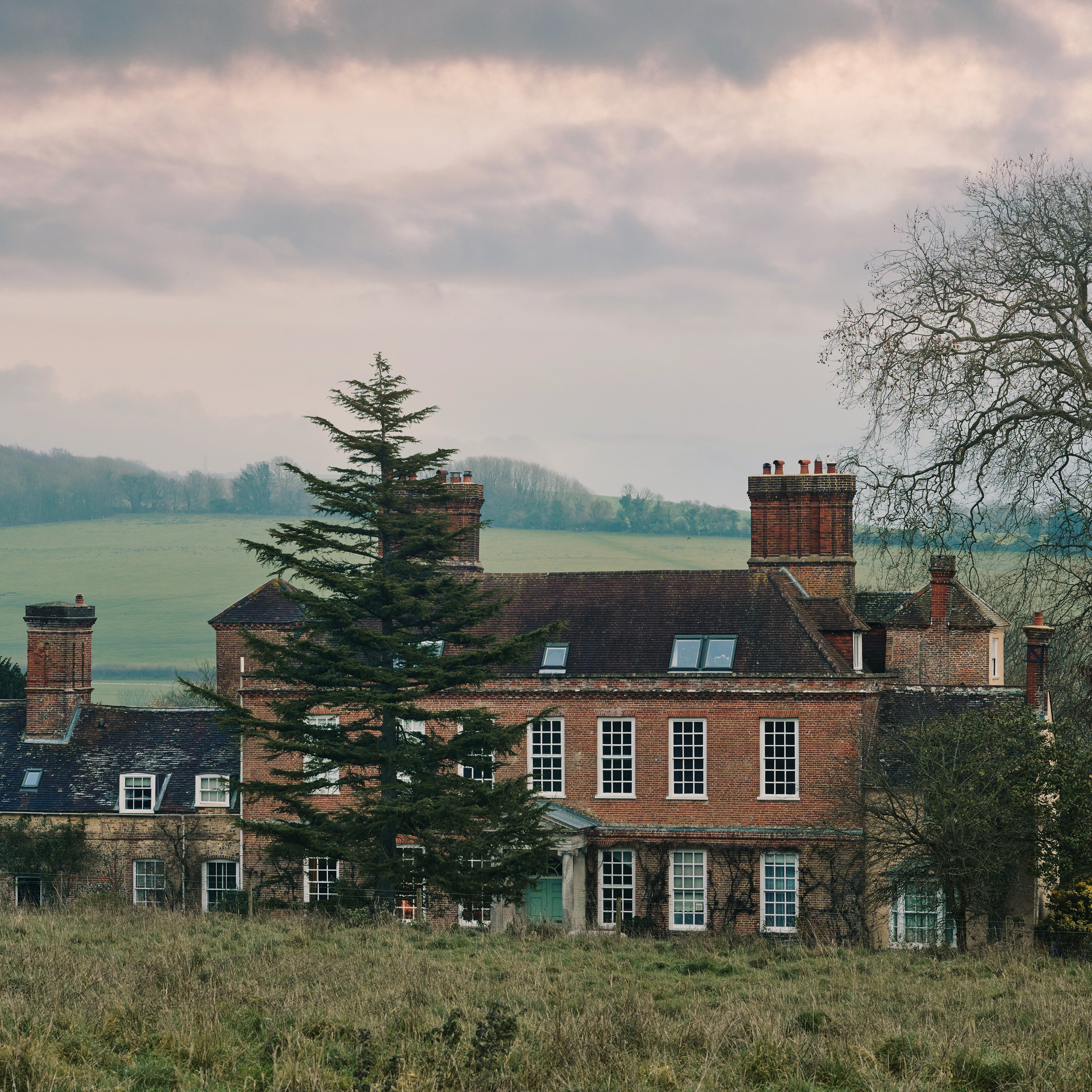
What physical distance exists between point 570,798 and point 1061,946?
13.1m

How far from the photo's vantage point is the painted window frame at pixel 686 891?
31.4 meters

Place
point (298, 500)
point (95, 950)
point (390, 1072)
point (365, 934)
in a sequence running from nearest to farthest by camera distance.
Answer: point (390, 1072) → point (95, 950) → point (365, 934) → point (298, 500)

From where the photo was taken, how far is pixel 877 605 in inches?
1452

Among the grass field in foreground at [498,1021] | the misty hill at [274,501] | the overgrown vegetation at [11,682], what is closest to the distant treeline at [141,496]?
the misty hill at [274,501]

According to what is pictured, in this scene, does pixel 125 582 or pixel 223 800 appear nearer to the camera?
pixel 223 800

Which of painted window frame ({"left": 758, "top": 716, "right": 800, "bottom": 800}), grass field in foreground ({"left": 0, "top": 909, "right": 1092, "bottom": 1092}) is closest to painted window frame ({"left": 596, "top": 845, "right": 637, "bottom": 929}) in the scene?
painted window frame ({"left": 758, "top": 716, "right": 800, "bottom": 800})

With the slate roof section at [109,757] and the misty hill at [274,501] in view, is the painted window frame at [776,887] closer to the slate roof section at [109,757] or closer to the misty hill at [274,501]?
the slate roof section at [109,757]

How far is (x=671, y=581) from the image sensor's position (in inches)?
1411

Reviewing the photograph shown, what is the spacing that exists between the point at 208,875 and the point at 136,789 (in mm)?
3324

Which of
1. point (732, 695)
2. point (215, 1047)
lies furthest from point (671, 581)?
point (215, 1047)

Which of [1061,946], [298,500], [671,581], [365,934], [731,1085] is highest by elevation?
[298,500]

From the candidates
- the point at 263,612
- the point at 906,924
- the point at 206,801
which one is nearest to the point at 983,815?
the point at 906,924

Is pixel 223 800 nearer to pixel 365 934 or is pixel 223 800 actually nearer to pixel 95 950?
pixel 365 934

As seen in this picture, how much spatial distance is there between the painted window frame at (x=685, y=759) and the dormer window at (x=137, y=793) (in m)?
14.8
